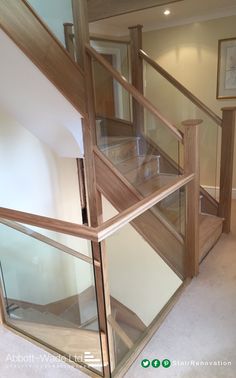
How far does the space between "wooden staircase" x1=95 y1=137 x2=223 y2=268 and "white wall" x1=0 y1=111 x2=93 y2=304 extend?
27.6 inches

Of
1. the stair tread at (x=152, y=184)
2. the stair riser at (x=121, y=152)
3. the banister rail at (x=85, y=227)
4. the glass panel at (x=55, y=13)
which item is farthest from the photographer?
the stair riser at (x=121, y=152)

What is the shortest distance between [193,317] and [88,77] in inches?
86.0

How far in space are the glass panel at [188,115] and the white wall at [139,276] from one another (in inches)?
53.7

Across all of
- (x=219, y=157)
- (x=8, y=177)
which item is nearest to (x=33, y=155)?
(x=8, y=177)

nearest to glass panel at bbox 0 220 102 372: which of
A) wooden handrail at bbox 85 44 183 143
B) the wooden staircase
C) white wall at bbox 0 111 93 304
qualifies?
white wall at bbox 0 111 93 304

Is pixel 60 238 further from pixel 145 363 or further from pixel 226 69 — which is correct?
pixel 226 69

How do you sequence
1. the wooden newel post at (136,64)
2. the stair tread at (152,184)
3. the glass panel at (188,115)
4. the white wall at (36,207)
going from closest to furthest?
the white wall at (36,207), the stair tread at (152,184), the glass panel at (188,115), the wooden newel post at (136,64)

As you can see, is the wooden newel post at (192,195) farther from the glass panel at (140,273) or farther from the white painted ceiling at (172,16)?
the white painted ceiling at (172,16)

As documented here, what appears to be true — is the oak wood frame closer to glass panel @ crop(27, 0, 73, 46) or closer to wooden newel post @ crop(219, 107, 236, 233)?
glass panel @ crop(27, 0, 73, 46)

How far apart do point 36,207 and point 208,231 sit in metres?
1.95

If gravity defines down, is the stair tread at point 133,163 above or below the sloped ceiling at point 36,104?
below

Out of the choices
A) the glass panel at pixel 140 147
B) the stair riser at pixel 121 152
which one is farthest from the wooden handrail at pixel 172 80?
the stair riser at pixel 121 152

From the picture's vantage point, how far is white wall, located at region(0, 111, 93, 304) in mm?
2059

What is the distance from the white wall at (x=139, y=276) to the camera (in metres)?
1.82
